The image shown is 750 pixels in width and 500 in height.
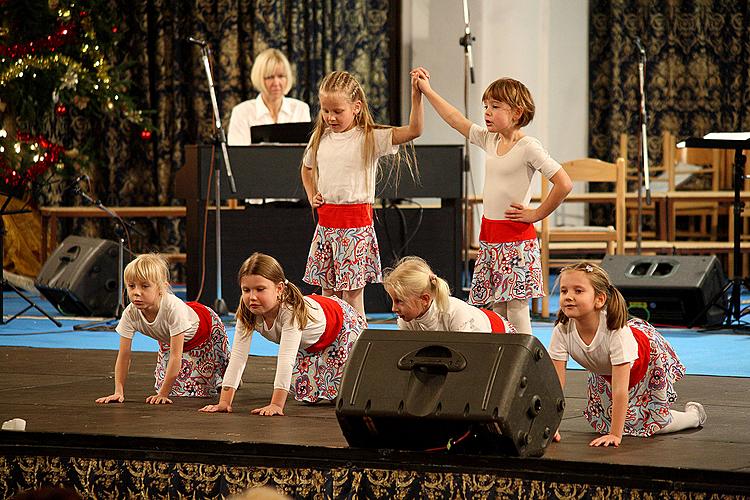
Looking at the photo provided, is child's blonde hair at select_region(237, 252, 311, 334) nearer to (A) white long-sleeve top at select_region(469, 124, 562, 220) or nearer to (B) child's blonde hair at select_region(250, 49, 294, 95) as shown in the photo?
(A) white long-sleeve top at select_region(469, 124, 562, 220)

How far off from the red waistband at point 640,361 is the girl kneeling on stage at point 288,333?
2.95ft

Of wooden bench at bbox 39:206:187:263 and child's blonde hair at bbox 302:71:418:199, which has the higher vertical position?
child's blonde hair at bbox 302:71:418:199

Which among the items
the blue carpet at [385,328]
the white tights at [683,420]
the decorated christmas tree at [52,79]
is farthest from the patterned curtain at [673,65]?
the white tights at [683,420]

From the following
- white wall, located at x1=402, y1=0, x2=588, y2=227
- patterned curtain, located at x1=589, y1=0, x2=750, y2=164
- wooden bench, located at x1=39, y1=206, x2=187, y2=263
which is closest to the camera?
wooden bench, located at x1=39, y1=206, x2=187, y2=263

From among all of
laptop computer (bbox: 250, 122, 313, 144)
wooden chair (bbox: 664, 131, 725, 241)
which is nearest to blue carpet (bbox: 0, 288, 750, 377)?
laptop computer (bbox: 250, 122, 313, 144)

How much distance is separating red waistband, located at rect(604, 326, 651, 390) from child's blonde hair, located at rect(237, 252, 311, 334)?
3.49 feet

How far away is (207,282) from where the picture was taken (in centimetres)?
709

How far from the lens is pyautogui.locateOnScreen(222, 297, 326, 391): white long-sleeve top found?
3.94 m

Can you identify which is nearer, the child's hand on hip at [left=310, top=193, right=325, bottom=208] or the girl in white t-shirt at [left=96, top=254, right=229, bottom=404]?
the girl in white t-shirt at [left=96, top=254, right=229, bottom=404]

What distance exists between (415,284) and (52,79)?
230 inches

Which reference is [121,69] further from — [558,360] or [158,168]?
[558,360]

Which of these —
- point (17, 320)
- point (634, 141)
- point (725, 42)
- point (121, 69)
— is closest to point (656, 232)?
point (634, 141)

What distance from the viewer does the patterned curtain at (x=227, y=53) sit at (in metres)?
9.75

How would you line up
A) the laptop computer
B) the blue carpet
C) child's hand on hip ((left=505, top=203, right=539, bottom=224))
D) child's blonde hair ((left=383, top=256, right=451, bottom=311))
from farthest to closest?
the laptop computer < the blue carpet < child's hand on hip ((left=505, top=203, right=539, bottom=224)) < child's blonde hair ((left=383, top=256, right=451, bottom=311))
